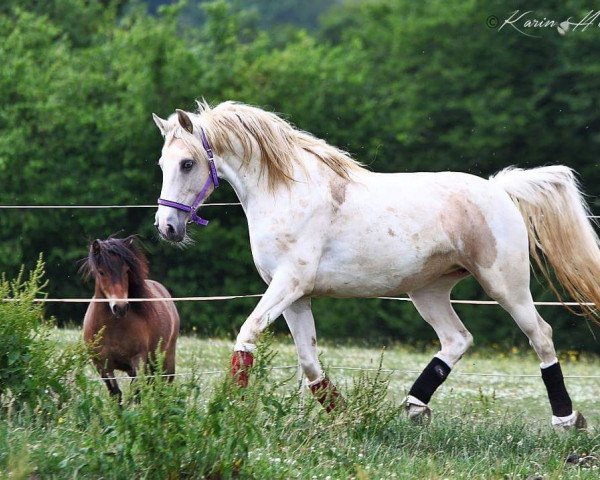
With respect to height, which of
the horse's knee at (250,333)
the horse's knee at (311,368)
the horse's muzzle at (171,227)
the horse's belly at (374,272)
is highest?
the horse's muzzle at (171,227)

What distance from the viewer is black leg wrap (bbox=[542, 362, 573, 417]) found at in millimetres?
7141

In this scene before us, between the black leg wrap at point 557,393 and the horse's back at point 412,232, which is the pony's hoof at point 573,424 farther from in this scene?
the horse's back at point 412,232

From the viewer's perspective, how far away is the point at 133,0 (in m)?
33.6

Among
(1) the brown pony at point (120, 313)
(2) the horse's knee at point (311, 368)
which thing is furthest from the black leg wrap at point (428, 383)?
(1) the brown pony at point (120, 313)

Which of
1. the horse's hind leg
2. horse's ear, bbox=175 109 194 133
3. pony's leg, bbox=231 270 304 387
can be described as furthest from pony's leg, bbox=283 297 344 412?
horse's ear, bbox=175 109 194 133

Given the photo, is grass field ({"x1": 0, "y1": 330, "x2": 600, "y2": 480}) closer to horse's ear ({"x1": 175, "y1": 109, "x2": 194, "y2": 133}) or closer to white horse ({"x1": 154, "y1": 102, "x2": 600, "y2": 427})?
white horse ({"x1": 154, "y1": 102, "x2": 600, "y2": 427})

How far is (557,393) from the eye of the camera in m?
7.15

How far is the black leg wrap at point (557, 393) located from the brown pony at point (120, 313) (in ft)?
8.45

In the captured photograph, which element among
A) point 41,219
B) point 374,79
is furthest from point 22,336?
point 374,79

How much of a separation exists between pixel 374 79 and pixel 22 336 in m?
19.2

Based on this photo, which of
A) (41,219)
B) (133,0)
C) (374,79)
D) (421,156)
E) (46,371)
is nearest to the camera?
(46,371)

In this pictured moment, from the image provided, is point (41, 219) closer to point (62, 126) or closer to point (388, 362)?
Result: point (62, 126)

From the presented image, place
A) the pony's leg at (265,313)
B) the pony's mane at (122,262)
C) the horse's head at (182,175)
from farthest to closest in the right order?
the pony's mane at (122,262)
the horse's head at (182,175)
the pony's leg at (265,313)

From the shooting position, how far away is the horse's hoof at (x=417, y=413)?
23.4ft
